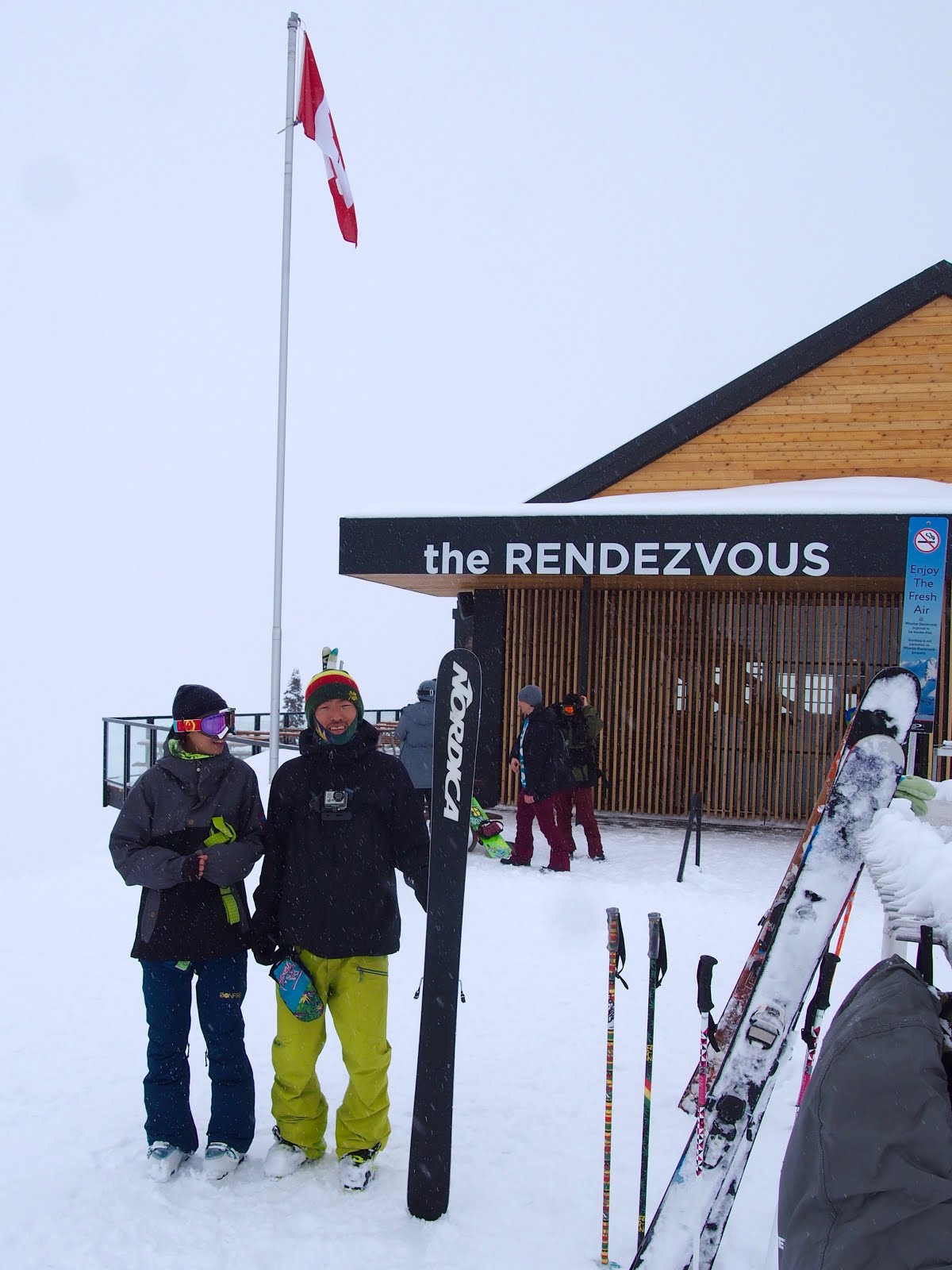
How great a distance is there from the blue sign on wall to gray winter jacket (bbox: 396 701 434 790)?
14.1 ft

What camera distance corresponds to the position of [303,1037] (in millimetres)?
3404

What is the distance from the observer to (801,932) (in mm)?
2295

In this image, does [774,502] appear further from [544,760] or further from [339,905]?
[339,905]

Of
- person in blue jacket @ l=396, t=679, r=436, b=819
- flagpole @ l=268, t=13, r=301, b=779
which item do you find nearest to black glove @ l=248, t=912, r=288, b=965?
person in blue jacket @ l=396, t=679, r=436, b=819

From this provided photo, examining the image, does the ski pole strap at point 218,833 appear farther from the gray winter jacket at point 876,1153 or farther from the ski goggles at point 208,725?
the gray winter jacket at point 876,1153

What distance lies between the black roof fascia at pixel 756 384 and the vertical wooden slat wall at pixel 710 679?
1437mm

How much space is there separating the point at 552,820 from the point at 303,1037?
5.33 m

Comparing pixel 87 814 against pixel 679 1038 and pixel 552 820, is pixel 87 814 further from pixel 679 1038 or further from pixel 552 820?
pixel 679 1038

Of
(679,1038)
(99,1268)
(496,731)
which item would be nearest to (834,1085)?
(99,1268)

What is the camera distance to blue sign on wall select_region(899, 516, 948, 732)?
864 cm

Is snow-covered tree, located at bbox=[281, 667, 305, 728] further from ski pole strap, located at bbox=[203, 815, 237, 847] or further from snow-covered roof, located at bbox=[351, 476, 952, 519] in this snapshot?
ski pole strap, located at bbox=[203, 815, 237, 847]

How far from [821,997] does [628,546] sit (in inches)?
305

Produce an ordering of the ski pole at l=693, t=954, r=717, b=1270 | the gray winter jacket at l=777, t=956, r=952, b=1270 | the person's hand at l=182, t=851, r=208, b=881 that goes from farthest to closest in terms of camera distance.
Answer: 1. the person's hand at l=182, t=851, r=208, b=881
2. the ski pole at l=693, t=954, r=717, b=1270
3. the gray winter jacket at l=777, t=956, r=952, b=1270

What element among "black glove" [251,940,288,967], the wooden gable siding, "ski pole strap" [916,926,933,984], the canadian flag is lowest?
"black glove" [251,940,288,967]
